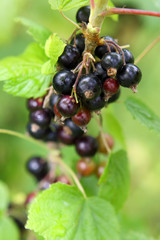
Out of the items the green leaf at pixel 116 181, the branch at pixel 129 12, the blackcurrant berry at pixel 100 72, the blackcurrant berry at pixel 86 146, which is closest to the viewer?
the branch at pixel 129 12

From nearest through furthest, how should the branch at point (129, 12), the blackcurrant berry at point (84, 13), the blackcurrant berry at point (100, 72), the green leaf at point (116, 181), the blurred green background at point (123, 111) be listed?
the branch at point (129, 12) < the blackcurrant berry at point (100, 72) < the blackcurrant berry at point (84, 13) < the green leaf at point (116, 181) < the blurred green background at point (123, 111)

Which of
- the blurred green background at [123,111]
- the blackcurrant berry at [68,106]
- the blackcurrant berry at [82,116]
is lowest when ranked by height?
the blurred green background at [123,111]

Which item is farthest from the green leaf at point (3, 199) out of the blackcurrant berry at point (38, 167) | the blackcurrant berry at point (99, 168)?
the blackcurrant berry at point (99, 168)

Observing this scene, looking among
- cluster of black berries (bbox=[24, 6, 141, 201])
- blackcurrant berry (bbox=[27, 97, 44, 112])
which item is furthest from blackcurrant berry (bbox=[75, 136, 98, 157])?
blackcurrant berry (bbox=[27, 97, 44, 112])

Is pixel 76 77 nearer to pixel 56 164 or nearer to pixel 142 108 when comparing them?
pixel 142 108

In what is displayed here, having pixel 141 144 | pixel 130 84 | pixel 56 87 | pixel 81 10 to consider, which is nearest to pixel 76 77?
pixel 56 87

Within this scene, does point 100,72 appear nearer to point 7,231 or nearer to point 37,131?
point 37,131

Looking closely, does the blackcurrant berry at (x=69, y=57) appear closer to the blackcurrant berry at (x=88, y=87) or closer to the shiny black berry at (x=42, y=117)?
the blackcurrant berry at (x=88, y=87)

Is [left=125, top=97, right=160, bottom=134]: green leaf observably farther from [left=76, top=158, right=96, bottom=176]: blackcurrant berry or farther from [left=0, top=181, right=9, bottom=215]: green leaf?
[left=0, top=181, right=9, bottom=215]: green leaf
